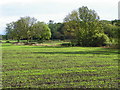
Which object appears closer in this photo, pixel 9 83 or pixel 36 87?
pixel 36 87

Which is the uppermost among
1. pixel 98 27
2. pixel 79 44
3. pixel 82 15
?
pixel 82 15

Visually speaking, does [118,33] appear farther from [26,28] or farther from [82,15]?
[26,28]

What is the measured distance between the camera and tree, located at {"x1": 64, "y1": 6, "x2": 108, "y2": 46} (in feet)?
132

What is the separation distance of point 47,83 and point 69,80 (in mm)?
1032

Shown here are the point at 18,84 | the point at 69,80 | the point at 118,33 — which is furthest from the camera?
the point at 118,33

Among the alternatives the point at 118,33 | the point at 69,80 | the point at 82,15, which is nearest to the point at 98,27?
the point at 82,15

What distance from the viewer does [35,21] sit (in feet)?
183

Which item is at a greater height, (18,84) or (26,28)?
(26,28)

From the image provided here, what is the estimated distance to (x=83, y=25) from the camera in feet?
138

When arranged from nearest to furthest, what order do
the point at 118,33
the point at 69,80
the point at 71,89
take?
the point at 71,89 < the point at 69,80 < the point at 118,33

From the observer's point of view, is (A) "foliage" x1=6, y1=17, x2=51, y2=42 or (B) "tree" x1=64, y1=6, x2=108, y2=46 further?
(A) "foliage" x1=6, y1=17, x2=51, y2=42

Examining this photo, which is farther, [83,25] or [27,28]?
[27,28]

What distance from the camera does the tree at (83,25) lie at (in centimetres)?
4028

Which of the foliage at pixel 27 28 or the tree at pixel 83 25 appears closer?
the tree at pixel 83 25
